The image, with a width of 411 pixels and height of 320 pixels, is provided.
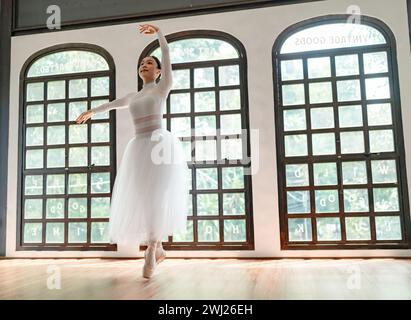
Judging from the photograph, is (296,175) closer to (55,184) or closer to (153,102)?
(153,102)

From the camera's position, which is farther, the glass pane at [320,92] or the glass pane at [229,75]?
the glass pane at [229,75]

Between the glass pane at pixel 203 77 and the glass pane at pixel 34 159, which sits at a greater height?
the glass pane at pixel 203 77

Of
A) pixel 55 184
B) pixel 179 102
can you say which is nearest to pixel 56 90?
pixel 55 184

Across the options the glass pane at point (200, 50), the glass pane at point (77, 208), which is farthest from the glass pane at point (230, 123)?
the glass pane at point (77, 208)

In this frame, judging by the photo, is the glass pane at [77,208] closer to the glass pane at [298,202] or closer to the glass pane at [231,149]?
the glass pane at [231,149]

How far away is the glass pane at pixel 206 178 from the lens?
3623 millimetres

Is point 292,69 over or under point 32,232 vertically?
over

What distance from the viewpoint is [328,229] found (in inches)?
134

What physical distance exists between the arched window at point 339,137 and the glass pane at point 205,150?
2.01ft

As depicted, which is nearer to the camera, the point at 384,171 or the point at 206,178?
the point at 384,171

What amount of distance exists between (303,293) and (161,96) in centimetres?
145

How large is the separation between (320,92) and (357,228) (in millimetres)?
1279

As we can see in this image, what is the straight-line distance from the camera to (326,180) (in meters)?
3.45

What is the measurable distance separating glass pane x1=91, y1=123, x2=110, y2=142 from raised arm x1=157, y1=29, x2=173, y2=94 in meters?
1.53
